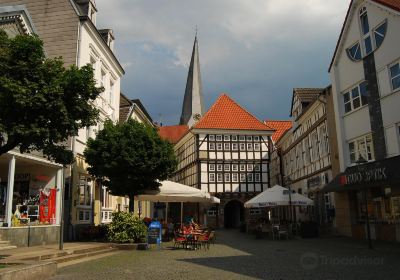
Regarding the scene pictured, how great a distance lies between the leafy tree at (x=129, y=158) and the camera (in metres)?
19.5

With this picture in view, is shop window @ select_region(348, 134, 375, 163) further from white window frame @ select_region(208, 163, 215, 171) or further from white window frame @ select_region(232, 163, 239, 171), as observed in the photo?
white window frame @ select_region(208, 163, 215, 171)

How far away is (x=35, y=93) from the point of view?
927 centimetres

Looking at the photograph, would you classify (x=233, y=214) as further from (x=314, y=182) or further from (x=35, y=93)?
(x=35, y=93)

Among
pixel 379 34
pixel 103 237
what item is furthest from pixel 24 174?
pixel 379 34

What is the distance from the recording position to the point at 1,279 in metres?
7.65

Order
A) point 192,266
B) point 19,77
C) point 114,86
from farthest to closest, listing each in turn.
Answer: point 114,86 → point 192,266 → point 19,77

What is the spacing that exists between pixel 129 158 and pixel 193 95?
57.3 m

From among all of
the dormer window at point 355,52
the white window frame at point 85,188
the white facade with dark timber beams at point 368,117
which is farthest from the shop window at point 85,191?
the dormer window at point 355,52

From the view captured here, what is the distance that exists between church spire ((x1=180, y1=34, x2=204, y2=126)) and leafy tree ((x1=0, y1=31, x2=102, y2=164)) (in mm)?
64782

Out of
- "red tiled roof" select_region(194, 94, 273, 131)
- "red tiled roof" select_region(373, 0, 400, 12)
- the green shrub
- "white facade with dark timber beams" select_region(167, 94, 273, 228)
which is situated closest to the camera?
the green shrub

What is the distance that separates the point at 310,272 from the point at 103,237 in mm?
13498

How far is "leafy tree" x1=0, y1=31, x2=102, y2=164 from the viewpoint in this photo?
9047 mm

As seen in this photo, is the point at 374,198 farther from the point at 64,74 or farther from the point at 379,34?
the point at 64,74

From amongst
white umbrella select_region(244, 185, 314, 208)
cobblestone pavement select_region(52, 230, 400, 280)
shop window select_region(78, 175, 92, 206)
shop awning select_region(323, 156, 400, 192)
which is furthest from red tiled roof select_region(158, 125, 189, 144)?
cobblestone pavement select_region(52, 230, 400, 280)
